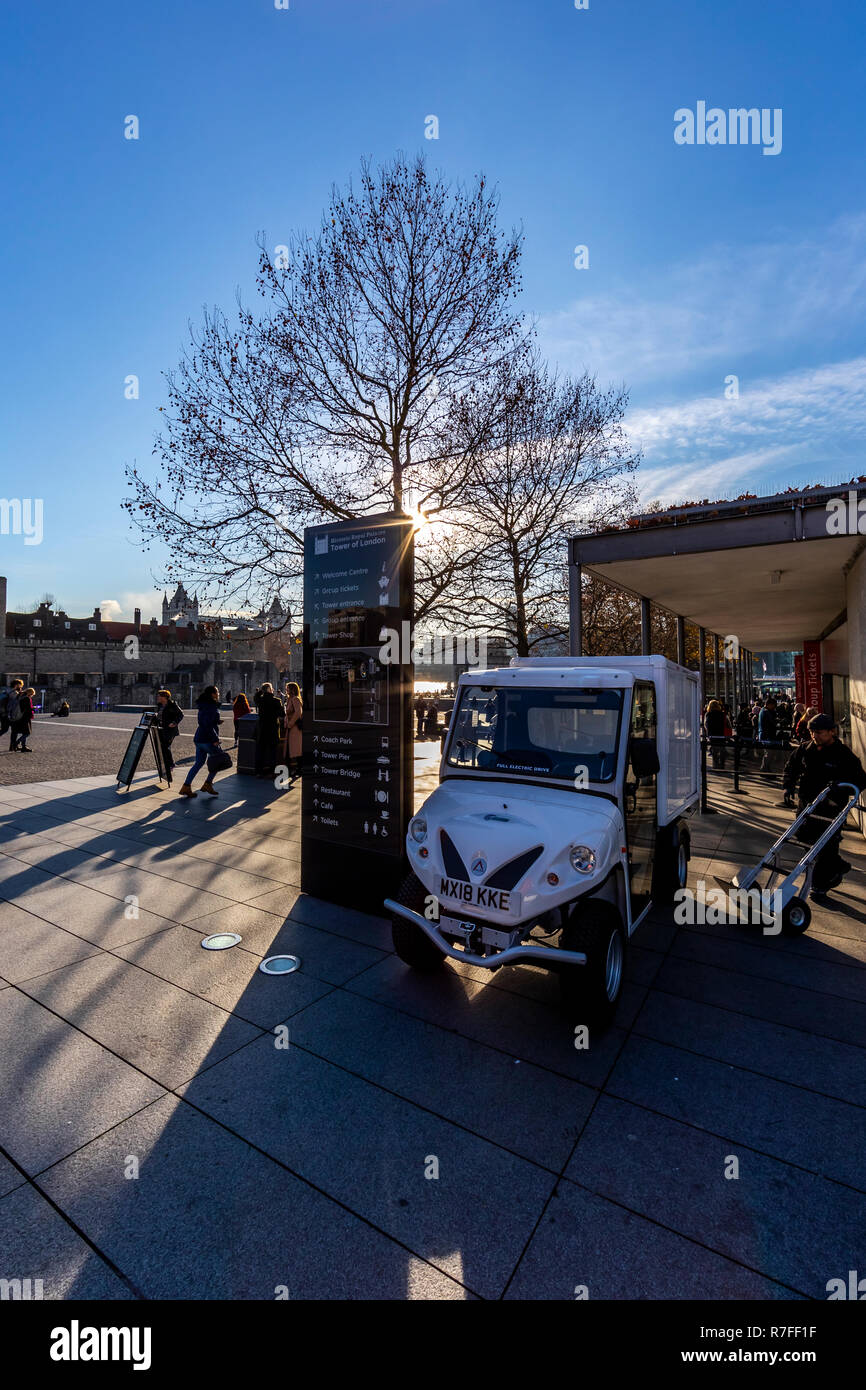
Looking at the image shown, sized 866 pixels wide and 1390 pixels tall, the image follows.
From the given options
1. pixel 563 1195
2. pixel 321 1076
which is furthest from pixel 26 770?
pixel 563 1195

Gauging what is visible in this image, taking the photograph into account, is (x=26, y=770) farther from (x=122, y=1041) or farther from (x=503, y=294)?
(x=503, y=294)

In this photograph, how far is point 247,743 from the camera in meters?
15.8

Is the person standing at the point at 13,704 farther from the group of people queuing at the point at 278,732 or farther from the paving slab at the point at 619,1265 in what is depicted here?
the paving slab at the point at 619,1265

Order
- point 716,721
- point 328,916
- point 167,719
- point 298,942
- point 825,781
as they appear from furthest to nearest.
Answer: point 716,721
point 167,719
point 825,781
point 328,916
point 298,942

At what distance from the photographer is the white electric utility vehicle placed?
4.00 m

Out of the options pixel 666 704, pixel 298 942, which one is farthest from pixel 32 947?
pixel 666 704

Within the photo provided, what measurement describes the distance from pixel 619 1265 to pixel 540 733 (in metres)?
3.33

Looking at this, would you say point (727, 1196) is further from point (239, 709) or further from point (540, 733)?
point (239, 709)

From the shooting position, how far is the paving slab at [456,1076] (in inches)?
128

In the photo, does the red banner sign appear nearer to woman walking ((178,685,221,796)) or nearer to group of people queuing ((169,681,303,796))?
group of people queuing ((169,681,303,796))

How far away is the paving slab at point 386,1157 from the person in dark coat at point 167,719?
10.7 meters

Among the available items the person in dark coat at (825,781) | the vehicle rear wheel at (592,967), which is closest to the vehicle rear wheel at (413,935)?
the vehicle rear wheel at (592,967)

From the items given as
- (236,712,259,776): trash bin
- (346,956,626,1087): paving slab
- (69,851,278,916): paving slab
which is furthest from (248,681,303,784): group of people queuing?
(346,956,626,1087): paving slab
